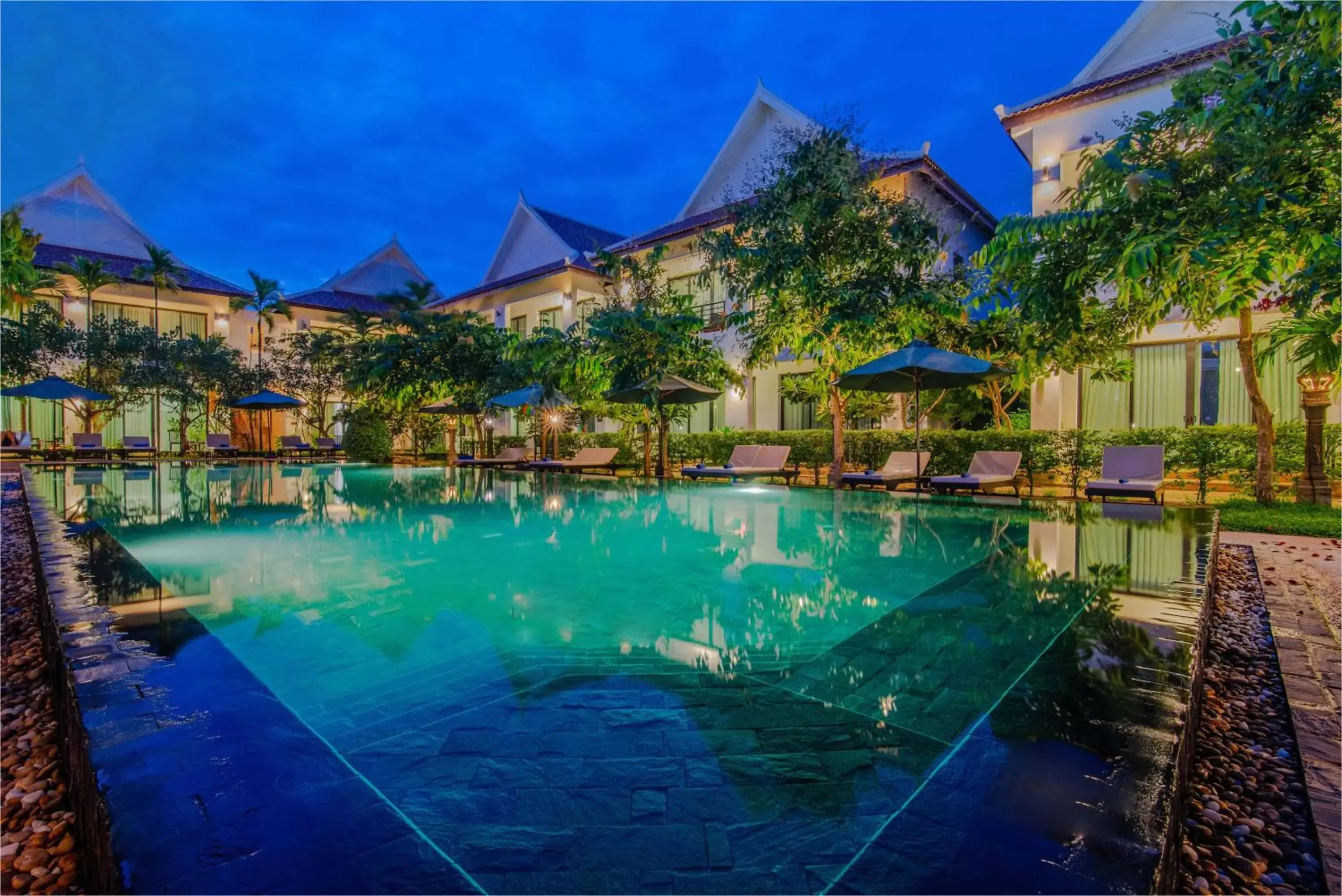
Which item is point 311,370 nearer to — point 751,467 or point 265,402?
point 265,402

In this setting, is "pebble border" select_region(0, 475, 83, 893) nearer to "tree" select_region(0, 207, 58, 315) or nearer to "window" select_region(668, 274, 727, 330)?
"tree" select_region(0, 207, 58, 315)

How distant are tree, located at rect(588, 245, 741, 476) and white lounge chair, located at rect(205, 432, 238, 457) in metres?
19.5

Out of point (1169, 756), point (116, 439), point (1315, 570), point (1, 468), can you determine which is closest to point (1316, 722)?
point (1169, 756)

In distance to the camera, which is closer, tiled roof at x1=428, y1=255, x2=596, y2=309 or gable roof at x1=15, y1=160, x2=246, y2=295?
tiled roof at x1=428, y1=255, x2=596, y2=309

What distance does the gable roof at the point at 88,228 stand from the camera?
28406mm

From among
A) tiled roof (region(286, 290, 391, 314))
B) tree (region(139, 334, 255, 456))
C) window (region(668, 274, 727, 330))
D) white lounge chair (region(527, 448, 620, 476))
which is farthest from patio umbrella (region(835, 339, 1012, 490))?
tiled roof (region(286, 290, 391, 314))

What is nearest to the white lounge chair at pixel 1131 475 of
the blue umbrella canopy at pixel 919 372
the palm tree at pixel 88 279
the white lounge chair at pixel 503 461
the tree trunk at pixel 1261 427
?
the tree trunk at pixel 1261 427

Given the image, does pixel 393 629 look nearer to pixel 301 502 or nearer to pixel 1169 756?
pixel 1169 756

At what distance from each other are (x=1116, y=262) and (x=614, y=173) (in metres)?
123

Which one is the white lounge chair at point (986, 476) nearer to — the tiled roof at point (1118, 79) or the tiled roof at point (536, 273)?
the tiled roof at point (1118, 79)

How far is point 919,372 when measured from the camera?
10.9 meters

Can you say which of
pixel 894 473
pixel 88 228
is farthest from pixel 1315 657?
pixel 88 228

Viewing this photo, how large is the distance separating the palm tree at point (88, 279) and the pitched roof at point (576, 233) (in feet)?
53.8

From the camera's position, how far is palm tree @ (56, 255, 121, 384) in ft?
80.4
